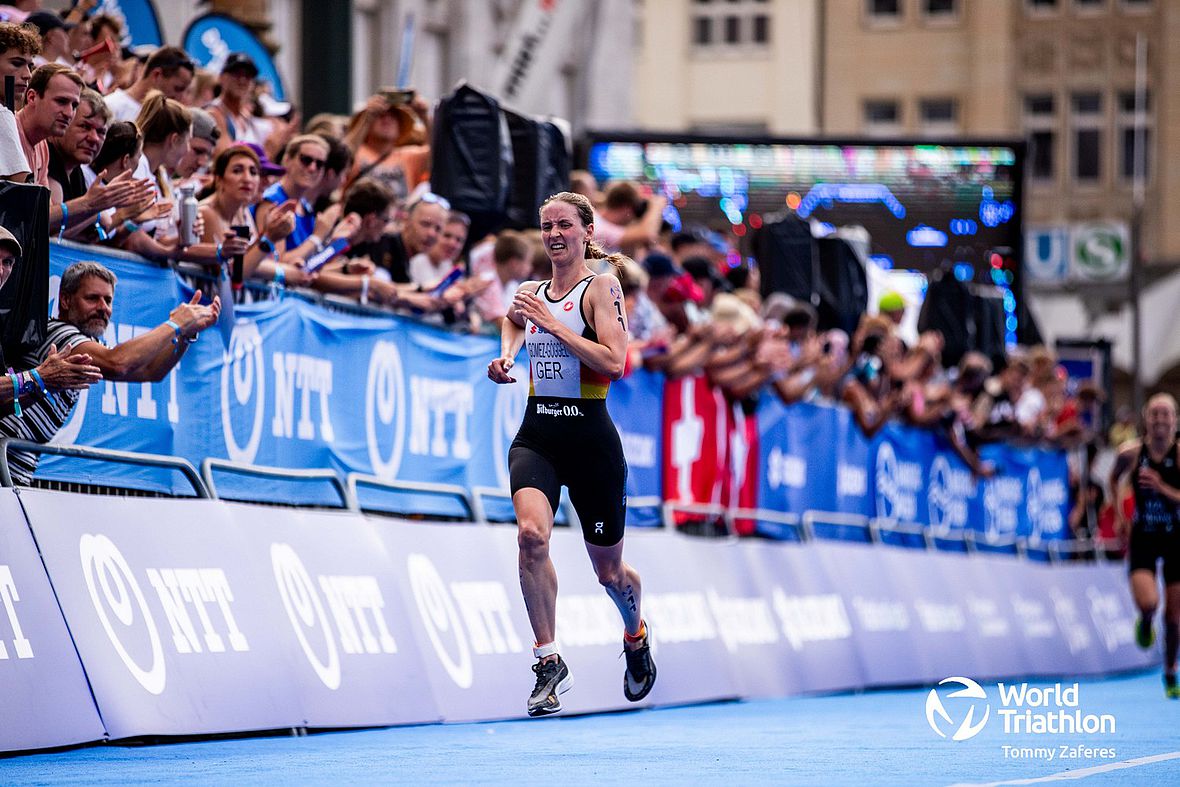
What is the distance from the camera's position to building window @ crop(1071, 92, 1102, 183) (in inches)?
2356

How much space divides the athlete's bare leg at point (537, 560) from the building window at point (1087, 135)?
169 feet

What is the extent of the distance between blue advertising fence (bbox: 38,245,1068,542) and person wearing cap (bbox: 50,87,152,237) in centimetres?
20

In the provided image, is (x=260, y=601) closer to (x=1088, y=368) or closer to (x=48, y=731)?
(x=48, y=731)

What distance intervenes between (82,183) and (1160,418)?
9557mm

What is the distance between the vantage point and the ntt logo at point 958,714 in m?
11.9

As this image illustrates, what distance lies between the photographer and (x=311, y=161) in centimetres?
1362

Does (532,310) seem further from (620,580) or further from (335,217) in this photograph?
(335,217)

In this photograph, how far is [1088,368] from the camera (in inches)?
1302

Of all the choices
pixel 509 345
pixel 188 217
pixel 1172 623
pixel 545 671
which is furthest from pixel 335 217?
pixel 1172 623

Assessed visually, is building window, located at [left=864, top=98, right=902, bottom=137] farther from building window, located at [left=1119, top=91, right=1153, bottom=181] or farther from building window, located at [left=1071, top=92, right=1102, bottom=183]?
building window, located at [left=1119, top=91, right=1153, bottom=181]

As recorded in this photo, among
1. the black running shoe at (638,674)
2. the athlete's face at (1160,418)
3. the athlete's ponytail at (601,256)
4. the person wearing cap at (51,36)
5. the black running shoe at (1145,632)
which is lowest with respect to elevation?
the black running shoe at (1145,632)

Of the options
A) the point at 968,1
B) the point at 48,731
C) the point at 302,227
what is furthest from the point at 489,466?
the point at 968,1

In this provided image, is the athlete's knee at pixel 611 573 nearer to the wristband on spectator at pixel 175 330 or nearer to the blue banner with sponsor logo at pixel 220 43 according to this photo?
the wristband on spectator at pixel 175 330

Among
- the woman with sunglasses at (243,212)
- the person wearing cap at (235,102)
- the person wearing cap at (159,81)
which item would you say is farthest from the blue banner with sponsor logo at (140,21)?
the woman with sunglasses at (243,212)
